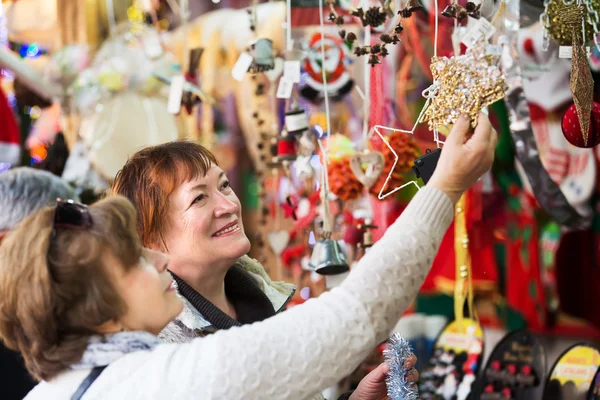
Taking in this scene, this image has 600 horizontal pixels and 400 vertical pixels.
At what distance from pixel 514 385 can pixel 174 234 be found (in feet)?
4.24

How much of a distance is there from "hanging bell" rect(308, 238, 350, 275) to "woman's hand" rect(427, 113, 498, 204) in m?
0.94

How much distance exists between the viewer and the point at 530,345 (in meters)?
2.46

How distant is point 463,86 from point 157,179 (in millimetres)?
608

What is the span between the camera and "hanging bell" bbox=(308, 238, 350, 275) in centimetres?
201

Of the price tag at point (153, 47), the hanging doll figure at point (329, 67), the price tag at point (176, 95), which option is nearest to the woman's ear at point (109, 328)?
the hanging doll figure at point (329, 67)

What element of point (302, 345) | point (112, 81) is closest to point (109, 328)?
point (302, 345)

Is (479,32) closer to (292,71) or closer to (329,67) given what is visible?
(292,71)

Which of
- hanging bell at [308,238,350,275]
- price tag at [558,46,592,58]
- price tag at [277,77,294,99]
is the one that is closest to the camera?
price tag at [558,46,592,58]

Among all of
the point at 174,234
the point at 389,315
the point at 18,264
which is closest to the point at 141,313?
the point at 18,264

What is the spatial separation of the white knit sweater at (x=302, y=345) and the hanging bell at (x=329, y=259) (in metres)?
0.95

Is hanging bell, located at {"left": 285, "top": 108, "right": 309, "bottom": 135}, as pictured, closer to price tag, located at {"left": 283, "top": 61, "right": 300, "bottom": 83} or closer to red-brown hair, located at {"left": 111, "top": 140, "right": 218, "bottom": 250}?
price tag, located at {"left": 283, "top": 61, "right": 300, "bottom": 83}

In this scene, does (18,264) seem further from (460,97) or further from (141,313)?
(460,97)

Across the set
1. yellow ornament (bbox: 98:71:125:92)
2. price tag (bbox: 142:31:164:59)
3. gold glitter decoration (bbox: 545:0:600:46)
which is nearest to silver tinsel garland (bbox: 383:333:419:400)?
gold glitter decoration (bbox: 545:0:600:46)

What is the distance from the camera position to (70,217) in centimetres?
108
